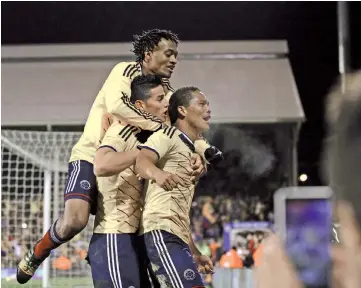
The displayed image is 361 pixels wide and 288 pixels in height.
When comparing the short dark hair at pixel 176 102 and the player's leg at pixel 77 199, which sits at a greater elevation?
the short dark hair at pixel 176 102

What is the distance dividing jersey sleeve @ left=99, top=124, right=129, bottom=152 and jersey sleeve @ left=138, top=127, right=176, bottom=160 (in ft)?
0.18

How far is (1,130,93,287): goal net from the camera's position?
7.32ft

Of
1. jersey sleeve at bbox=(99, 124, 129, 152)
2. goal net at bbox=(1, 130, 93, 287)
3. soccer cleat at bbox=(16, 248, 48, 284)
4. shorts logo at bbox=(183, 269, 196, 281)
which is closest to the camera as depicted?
shorts logo at bbox=(183, 269, 196, 281)

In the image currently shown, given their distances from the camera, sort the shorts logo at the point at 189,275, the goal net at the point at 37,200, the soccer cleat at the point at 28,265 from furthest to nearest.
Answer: the goal net at the point at 37,200, the soccer cleat at the point at 28,265, the shorts logo at the point at 189,275

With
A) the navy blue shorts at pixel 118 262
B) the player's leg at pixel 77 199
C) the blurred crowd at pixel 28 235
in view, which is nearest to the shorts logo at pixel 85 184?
the player's leg at pixel 77 199

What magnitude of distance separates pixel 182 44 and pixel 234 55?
20 centimetres

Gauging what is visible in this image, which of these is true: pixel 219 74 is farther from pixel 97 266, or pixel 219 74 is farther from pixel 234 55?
pixel 97 266

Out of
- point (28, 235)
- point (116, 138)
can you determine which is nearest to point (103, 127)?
point (116, 138)

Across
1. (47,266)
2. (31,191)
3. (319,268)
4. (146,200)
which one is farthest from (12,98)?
(319,268)

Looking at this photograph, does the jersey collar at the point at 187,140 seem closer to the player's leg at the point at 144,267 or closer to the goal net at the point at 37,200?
the player's leg at the point at 144,267

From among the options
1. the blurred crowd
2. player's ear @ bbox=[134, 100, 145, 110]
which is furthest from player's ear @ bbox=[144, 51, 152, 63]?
the blurred crowd

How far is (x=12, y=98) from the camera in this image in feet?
7.32

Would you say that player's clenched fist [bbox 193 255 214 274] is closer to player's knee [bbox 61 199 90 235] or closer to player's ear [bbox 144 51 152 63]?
player's knee [bbox 61 199 90 235]

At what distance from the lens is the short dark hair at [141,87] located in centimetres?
130
